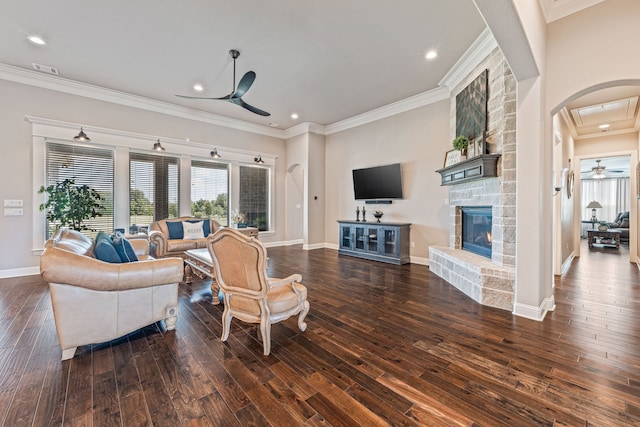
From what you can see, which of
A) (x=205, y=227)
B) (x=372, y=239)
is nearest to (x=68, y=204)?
(x=205, y=227)

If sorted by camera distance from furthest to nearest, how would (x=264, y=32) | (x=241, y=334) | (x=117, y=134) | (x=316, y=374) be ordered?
(x=117, y=134), (x=264, y=32), (x=241, y=334), (x=316, y=374)

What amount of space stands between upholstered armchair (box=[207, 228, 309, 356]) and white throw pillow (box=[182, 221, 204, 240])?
347 centimetres

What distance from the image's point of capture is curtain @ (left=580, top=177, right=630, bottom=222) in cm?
1141

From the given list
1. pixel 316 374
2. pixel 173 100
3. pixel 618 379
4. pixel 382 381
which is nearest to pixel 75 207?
pixel 173 100

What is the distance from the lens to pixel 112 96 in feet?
17.2

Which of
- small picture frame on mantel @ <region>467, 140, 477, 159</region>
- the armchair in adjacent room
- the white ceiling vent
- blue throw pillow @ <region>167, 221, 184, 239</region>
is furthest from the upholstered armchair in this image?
the armchair in adjacent room

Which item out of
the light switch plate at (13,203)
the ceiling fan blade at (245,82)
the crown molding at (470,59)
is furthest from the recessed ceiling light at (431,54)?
the light switch plate at (13,203)

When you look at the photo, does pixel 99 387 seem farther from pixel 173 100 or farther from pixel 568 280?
pixel 568 280

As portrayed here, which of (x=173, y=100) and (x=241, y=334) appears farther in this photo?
(x=173, y=100)

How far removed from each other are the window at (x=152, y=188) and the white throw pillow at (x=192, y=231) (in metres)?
0.84

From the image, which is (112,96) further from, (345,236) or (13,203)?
(345,236)

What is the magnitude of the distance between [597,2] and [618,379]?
3442 millimetres

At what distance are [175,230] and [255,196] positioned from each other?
2541 mm

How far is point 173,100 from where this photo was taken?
5.70m
